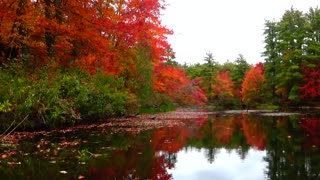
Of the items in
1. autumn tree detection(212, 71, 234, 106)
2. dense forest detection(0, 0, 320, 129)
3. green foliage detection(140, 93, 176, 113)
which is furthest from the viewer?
autumn tree detection(212, 71, 234, 106)

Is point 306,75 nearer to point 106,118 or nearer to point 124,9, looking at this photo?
point 124,9

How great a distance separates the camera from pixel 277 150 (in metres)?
10.0


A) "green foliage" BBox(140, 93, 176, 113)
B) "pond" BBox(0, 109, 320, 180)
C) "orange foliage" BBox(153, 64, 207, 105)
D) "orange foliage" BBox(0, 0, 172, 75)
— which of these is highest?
"orange foliage" BBox(0, 0, 172, 75)

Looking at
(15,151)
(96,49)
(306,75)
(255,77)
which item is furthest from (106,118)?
(255,77)

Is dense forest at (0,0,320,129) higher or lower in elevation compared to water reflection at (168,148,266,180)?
higher

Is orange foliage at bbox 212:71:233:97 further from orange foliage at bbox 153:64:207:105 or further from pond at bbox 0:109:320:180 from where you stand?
pond at bbox 0:109:320:180

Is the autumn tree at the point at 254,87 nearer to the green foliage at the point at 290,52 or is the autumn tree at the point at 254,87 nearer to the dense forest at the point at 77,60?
the green foliage at the point at 290,52

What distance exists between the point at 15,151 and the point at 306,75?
138ft

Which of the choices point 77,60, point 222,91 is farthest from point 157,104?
point 222,91

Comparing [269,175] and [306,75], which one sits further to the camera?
[306,75]

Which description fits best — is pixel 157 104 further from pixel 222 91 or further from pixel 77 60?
pixel 222 91

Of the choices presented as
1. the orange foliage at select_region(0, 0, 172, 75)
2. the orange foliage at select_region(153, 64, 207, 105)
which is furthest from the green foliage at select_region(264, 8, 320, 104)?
the orange foliage at select_region(0, 0, 172, 75)

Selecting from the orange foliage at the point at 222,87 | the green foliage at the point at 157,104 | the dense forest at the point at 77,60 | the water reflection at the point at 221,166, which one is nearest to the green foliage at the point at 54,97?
the dense forest at the point at 77,60

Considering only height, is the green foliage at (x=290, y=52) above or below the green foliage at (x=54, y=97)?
above
